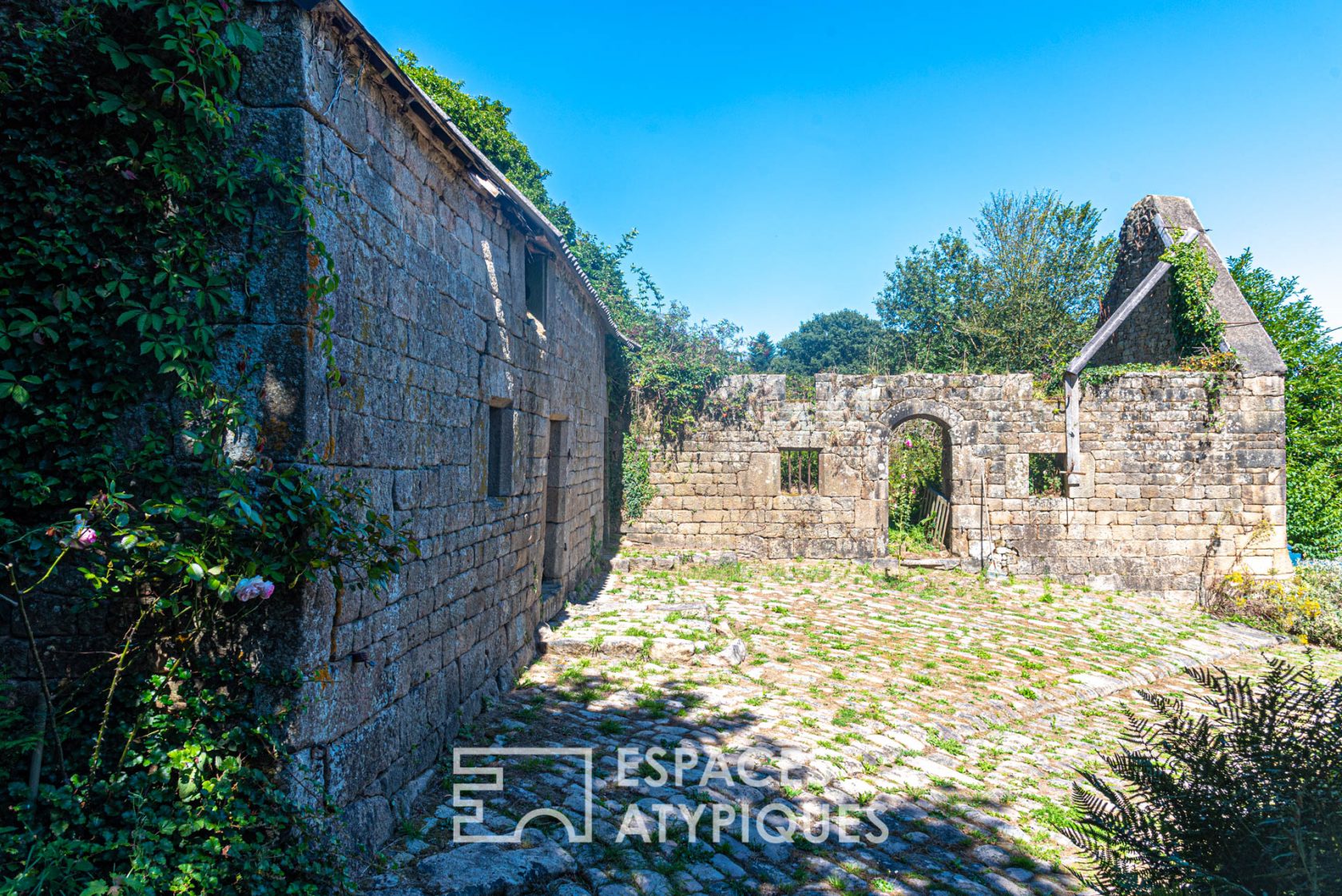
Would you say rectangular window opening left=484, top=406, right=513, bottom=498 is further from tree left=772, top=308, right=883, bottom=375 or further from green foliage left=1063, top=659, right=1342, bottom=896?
tree left=772, top=308, right=883, bottom=375

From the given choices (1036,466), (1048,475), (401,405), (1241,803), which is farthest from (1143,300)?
(401,405)

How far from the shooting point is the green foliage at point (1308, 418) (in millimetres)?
14773

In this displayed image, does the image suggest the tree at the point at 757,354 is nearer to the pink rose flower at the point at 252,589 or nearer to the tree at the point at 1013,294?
the tree at the point at 1013,294

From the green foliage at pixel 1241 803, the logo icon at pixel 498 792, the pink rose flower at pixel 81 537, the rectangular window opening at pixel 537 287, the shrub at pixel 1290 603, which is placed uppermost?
the rectangular window opening at pixel 537 287

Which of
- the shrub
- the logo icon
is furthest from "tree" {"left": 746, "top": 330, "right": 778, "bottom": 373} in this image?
the logo icon

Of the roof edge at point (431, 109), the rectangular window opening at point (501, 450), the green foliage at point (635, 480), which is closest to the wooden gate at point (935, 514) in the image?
the green foliage at point (635, 480)

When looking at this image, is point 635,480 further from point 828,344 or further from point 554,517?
point 828,344

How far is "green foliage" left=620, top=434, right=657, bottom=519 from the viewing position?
13.2 meters

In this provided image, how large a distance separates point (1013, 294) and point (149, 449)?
2481cm

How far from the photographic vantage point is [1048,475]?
42.6 ft

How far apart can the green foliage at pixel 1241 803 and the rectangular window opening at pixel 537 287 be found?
594cm

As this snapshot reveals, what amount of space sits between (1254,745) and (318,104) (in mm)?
4169

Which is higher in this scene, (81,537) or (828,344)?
(828,344)

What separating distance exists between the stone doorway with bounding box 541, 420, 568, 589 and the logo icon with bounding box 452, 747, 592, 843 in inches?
130
